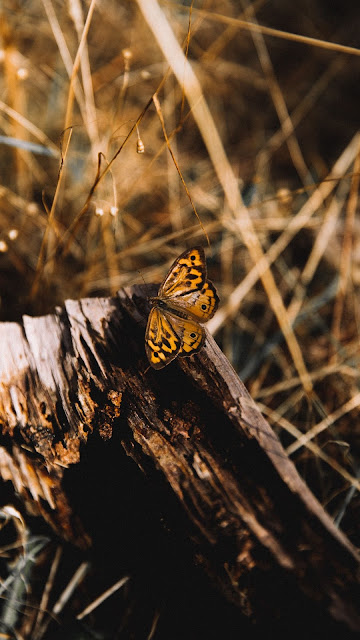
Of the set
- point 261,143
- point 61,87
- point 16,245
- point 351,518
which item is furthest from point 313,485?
point 61,87

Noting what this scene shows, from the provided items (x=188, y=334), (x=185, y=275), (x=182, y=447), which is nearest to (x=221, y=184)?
(x=185, y=275)

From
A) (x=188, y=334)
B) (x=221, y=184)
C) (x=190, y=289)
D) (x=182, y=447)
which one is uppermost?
(x=221, y=184)

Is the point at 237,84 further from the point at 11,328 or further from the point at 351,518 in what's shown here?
the point at 351,518

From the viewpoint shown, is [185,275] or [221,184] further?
[221,184]

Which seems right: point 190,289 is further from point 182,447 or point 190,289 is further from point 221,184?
point 221,184

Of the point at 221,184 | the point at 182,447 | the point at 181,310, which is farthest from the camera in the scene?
the point at 221,184

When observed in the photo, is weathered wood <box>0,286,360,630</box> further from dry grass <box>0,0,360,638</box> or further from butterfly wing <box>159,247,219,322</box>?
dry grass <box>0,0,360,638</box>

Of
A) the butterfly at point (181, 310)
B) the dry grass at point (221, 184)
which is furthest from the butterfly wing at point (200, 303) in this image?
the dry grass at point (221, 184)
